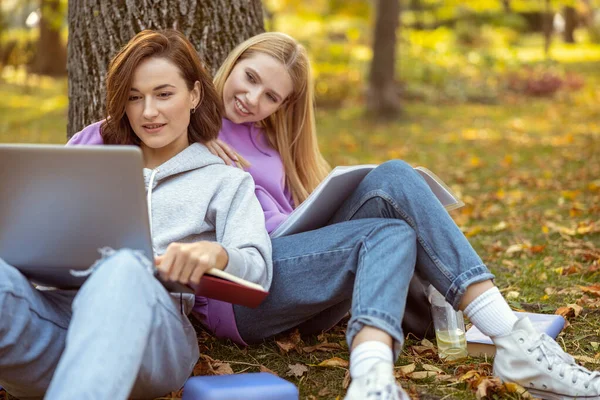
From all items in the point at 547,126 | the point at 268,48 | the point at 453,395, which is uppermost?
the point at 268,48

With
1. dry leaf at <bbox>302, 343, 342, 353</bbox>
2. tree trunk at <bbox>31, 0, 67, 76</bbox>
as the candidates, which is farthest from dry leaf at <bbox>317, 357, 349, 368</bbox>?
tree trunk at <bbox>31, 0, 67, 76</bbox>

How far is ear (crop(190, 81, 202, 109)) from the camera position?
9.18ft

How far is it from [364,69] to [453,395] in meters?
13.3

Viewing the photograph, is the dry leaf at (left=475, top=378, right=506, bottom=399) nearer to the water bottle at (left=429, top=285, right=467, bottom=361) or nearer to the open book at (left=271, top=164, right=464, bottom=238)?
the water bottle at (left=429, top=285, right=467, bottom=361)

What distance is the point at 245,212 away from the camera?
102 inches

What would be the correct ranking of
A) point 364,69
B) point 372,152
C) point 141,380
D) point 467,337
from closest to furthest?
point 141,380 < point 467,337 < point 372,152 < point 364,69

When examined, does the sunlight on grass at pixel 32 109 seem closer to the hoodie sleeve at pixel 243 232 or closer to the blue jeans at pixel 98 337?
the hoodie sleeve at pixel 243 232

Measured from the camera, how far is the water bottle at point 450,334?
2.86 metres

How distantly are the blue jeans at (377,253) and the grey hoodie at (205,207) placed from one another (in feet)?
0.51

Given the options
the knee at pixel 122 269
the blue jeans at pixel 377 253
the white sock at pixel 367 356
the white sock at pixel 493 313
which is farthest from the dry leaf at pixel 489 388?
the knee at pixel 122 269

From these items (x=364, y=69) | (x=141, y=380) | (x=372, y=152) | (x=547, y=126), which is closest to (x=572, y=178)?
(x=372, y=152)

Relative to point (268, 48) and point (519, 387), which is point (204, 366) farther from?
point (268, 48)

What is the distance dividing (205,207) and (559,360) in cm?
127

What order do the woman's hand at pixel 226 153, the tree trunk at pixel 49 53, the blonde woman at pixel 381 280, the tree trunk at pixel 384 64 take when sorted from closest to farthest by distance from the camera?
the blonde woman at pixel 381 280
the woman's hand at pixel 226 153
the tree trunk at pixel 384 64
the tree trunk at pixel 49 53
